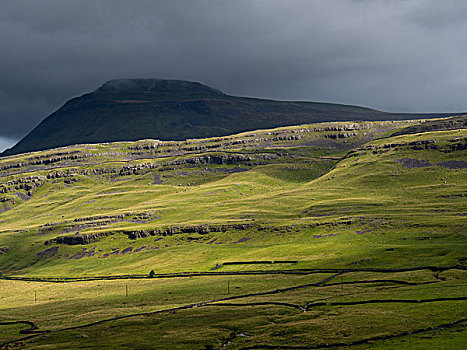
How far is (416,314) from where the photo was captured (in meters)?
90.1

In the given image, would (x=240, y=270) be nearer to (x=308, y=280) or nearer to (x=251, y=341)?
(x=308, y=280)

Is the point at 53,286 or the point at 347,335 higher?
the point at 347,335

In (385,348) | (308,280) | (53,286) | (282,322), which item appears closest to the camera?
(385,348)

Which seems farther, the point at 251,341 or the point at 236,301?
the point at 236,301

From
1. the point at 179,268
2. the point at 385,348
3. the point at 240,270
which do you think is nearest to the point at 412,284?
the point at 385,348

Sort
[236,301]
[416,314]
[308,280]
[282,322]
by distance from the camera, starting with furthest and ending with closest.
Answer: [308,280]
[236,301]
[282,322]
[416,314]

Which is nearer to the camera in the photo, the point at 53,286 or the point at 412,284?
the point at 412,284

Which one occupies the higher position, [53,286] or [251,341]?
[251,341]

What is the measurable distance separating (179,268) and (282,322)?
106386 millimetres

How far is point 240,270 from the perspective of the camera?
176625 mm

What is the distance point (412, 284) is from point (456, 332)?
47.3 metres

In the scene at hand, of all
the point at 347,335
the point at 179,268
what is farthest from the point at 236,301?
the point at 179,268

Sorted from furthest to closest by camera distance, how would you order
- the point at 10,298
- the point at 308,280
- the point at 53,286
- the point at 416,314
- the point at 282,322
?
1. the point at 53,286
2. the point at 10,298
3. the point at 308,280
4. the point at 282,322
5. the point at 416,314

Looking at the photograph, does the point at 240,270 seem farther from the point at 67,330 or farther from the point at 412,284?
the point at 67,330
